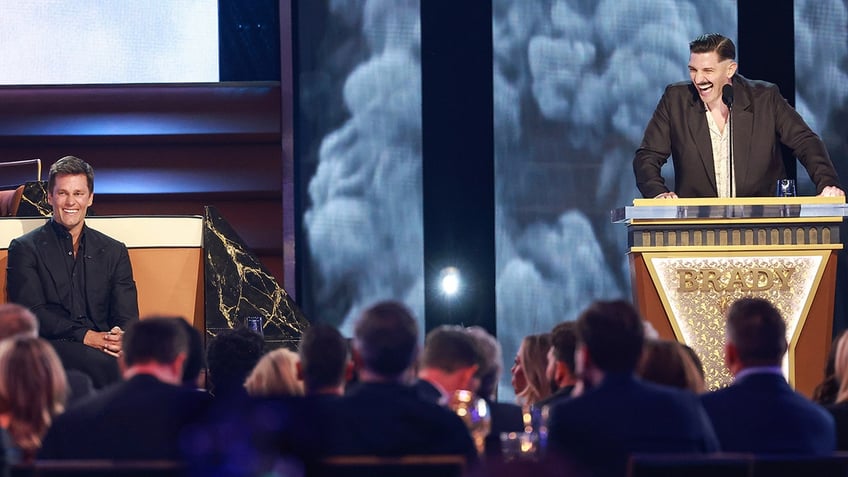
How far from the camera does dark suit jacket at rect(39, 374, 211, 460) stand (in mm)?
2414

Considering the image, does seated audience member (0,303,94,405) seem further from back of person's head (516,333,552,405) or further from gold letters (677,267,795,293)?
gold letters (677,267,795,293)

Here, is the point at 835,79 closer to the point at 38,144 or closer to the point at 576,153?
the point at 576,153

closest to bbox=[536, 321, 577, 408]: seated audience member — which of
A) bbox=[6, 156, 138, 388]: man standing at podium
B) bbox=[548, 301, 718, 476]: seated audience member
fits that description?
bbox=[548, 301, 718, 476]: seated audience member

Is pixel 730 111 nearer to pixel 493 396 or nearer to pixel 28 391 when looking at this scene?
pixel 493 396

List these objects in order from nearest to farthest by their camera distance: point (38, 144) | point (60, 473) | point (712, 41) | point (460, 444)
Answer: point (60, 473), point (460, 444), point (712, 41), point (38, 144)

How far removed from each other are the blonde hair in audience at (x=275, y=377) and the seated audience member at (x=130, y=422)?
1.92 feet

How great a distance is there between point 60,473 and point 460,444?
754 millimetres

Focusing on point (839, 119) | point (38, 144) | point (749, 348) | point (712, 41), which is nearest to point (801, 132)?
point (712, 41)

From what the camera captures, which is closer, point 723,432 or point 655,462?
point 655,462

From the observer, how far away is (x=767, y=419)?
2594mm

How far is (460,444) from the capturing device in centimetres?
239

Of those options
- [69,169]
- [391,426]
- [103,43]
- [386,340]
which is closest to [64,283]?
[69,169]

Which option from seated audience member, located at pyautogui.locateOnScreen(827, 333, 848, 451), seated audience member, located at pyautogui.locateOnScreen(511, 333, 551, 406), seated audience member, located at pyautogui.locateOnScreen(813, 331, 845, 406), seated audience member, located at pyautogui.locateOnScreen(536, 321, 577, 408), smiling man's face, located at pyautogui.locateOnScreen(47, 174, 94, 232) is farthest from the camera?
smiling man's face, located at pyautogui.locateOnScreen(47, 174, 94, 232)

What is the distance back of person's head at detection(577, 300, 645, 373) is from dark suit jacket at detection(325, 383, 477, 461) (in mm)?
322
